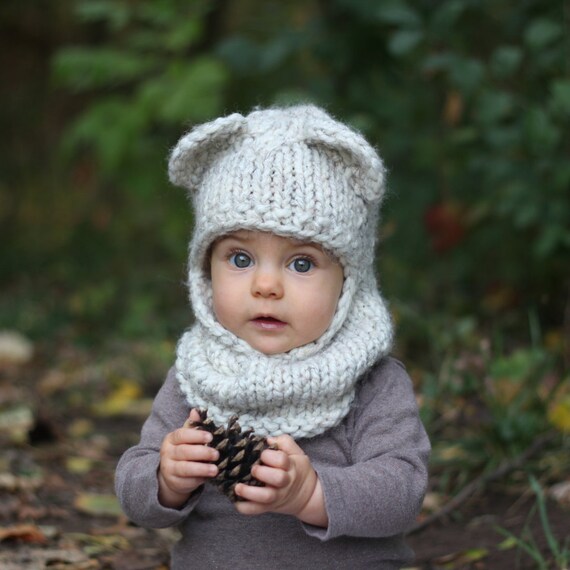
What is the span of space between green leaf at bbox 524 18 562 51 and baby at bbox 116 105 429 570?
1.57 m

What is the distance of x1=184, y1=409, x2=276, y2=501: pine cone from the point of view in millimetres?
1810

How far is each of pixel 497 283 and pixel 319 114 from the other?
2770 mm

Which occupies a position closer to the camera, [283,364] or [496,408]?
[283,364]

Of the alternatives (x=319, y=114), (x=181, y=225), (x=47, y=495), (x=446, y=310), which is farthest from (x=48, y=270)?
(x=319, y=114)

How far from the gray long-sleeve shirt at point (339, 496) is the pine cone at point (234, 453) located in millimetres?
148

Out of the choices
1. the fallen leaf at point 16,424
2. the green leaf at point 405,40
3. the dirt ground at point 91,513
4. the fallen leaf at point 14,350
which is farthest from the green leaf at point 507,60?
the fallen leaf at point 14,350

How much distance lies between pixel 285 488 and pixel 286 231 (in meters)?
0.51

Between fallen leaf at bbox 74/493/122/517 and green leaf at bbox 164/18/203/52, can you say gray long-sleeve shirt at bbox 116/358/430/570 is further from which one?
green leaf at bbox 164/18/203/52

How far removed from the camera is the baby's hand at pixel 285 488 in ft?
5.82

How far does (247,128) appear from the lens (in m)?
2.09

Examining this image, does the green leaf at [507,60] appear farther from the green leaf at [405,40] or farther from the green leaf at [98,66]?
the green leaf at [98,66]

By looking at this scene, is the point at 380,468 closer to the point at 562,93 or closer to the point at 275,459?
the point at 275,459

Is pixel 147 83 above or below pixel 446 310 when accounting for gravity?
above

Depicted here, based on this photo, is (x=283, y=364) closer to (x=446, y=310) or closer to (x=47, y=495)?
(x=47, y=495)
